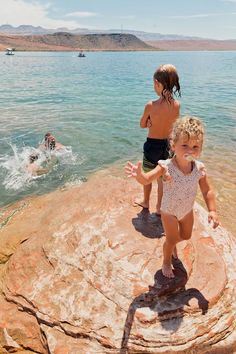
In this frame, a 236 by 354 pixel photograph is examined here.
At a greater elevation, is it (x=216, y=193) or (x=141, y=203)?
(x=141, y=203)

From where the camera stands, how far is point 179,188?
3.41 meters

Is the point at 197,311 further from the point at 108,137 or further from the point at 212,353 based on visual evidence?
the point at 108,137

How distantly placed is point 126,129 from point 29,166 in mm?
5563

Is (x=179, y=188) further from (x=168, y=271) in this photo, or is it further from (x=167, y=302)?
(x=167, y=302)

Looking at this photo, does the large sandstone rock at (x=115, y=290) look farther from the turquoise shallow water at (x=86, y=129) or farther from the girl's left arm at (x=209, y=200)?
the turquoise shallow water at (x=86, y=129)

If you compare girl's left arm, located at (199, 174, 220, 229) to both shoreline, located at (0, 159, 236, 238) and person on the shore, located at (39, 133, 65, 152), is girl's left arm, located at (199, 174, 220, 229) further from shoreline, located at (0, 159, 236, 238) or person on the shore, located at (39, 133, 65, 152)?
Result: person on the shore, located at (39, 133, 65, 152)

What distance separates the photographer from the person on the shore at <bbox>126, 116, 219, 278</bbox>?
316 cm

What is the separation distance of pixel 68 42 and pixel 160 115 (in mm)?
178938

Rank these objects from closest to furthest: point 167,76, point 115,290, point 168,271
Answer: point 115,290 < point 168,271 < point 167,76

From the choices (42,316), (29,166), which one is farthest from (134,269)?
(29,166)

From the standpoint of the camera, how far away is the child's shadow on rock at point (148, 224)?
437cm

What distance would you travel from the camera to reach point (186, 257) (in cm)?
405

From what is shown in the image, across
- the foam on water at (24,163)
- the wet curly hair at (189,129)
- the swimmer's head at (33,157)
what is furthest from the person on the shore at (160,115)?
the swimmer's head at (33,157)

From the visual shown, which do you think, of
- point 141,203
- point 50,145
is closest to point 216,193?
point 141,203
